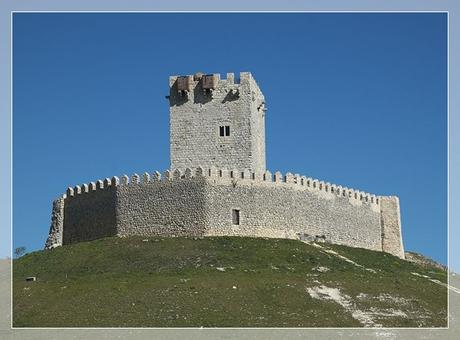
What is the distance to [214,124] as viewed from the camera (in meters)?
70.1

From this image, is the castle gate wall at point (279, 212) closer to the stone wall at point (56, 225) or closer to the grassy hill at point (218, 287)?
the grassy hill at point (218, 287)

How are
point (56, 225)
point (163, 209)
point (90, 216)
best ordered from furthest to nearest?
point (56, 225)
point (90, 216)
point (163, 209)

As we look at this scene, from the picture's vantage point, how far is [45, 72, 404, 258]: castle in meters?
64.9

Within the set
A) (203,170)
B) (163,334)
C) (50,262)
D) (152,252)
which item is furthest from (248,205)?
(163,334)

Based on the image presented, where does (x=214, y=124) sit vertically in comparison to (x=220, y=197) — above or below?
above

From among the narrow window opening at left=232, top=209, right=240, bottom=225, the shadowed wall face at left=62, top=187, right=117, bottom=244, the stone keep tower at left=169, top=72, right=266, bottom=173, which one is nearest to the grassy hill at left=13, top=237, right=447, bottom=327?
the narrow window opening at left=232, top=209, right=240, bottom=225

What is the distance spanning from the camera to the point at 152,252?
59.7m

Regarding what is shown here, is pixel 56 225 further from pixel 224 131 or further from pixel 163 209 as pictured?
pixel 224 131

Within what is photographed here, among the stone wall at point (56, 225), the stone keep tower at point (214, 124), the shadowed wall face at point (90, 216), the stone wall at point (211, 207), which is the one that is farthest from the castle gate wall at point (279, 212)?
the stone wall at point (56, 225)

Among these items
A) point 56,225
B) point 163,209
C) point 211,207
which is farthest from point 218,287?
point 56,225

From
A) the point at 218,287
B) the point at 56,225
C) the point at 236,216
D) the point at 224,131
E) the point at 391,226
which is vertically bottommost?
the point at 218,287

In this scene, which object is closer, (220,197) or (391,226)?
(220,197)

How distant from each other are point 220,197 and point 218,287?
44.4 feet

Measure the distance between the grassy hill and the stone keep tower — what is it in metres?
7.77
